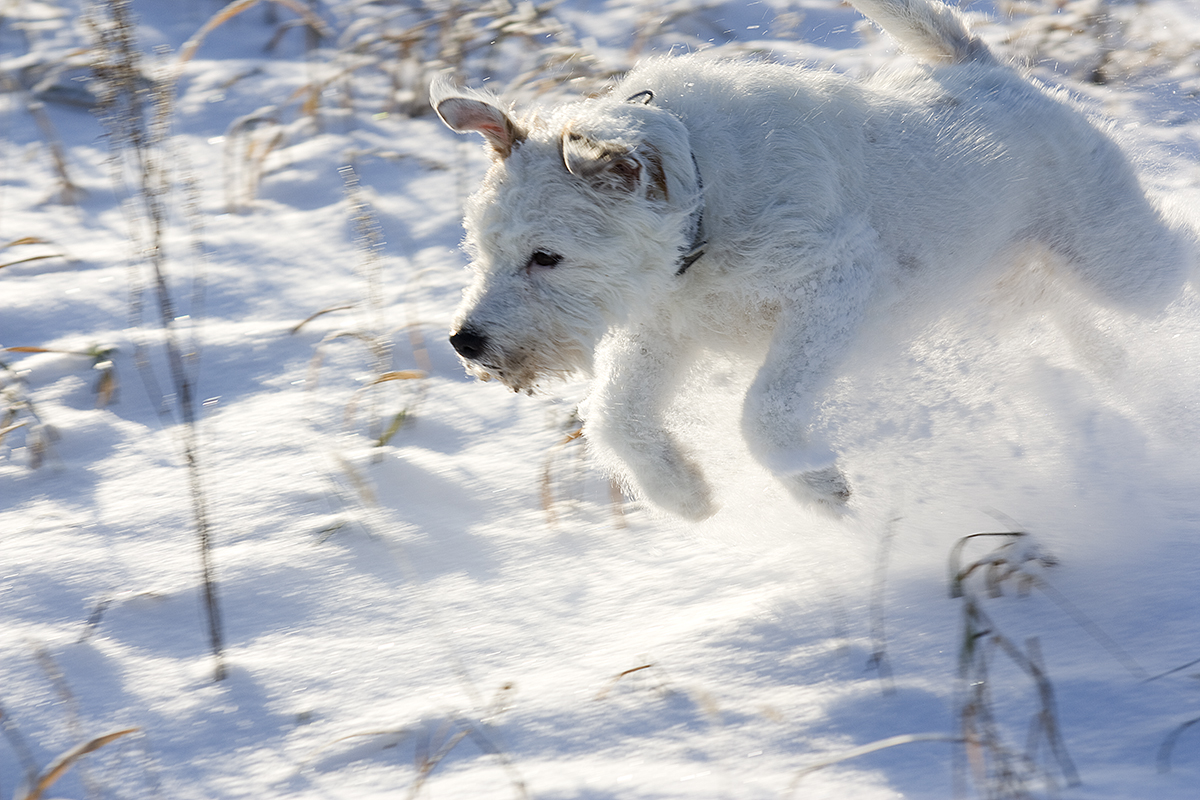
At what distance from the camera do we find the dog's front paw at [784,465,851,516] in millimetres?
2576

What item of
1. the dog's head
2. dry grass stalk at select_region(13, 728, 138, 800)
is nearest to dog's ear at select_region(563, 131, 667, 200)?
the dog's head

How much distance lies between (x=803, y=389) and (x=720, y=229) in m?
0.49

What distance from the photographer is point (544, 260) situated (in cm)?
268

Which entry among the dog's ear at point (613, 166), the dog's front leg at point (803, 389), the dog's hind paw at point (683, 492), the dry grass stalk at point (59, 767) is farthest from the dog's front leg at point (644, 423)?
the dry grass stalk at point (59, 767)

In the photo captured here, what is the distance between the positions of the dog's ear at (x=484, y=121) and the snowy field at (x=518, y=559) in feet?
2.36

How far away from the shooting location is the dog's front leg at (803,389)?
2.55 metres

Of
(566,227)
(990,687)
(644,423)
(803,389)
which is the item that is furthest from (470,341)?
(990,687)

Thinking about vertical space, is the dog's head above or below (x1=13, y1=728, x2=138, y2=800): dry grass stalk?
above

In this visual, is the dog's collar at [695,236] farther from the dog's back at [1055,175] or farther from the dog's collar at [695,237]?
the dog's back at [1055,175]

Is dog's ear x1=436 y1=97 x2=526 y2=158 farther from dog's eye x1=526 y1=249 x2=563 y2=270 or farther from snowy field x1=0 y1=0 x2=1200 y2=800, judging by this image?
snowy field x1=0 y1=0 x2=1200 y2=800

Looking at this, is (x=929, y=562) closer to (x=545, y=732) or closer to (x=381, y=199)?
(x=545, y=732)

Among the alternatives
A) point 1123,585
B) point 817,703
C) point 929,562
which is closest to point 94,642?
point 817,703

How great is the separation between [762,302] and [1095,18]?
547 centimetres

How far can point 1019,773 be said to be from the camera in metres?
1.74
